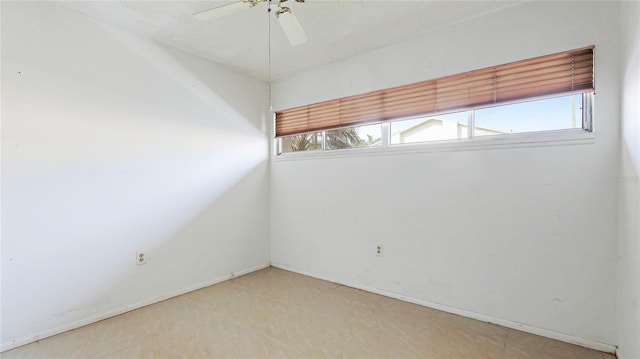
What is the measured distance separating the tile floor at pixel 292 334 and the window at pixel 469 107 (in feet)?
5.11

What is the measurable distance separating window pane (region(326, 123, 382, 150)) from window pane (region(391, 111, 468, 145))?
0.20 metres

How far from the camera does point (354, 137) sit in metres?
3.39

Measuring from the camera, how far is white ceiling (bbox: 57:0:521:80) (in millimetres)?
2311

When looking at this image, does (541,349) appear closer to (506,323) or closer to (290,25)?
(506,323)

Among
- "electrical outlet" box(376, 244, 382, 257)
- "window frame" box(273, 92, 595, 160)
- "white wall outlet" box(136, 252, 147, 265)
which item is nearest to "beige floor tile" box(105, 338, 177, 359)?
"white wall outlet" box(136, 252, 147, 265)

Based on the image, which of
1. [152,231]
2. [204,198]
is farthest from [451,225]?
[152,231]

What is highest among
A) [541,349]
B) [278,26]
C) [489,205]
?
[278,26]

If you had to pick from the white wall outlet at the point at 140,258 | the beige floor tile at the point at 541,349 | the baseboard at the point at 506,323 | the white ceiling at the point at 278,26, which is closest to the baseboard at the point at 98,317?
the white wall outlet at the point at 140,258

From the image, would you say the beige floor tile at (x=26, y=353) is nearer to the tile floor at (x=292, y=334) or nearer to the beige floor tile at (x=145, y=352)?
the tile floor at (x=292, y=334)

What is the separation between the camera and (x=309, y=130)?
369cm

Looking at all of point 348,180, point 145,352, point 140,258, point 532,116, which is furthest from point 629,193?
point 140,258

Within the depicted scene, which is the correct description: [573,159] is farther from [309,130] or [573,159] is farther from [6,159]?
[6,159]

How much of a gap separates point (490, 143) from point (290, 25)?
5.93ft

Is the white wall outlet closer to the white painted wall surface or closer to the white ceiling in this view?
the white painted wall surface
